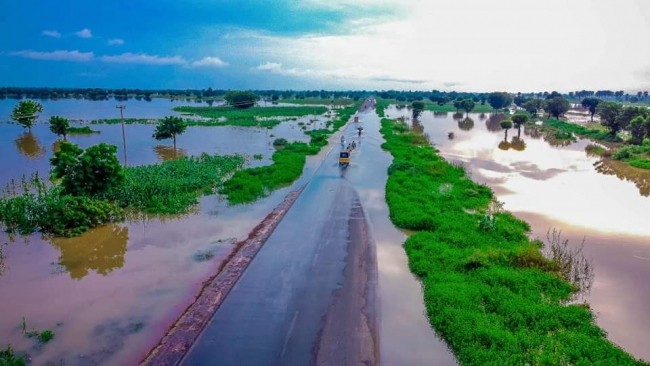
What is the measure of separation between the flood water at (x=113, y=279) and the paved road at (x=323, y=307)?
2157mm

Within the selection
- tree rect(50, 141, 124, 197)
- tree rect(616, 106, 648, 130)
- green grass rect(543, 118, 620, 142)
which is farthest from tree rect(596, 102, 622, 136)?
tree rect(50, 141, 124, 197)

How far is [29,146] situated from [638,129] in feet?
258

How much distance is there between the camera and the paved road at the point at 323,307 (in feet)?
39.3

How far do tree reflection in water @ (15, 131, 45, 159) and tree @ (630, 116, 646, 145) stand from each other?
73.1 meters

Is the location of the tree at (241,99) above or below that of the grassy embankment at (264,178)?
above

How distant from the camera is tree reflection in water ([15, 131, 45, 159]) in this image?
4580cm

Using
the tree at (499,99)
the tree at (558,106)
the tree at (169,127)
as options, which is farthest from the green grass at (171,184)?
the tree at (499,99)

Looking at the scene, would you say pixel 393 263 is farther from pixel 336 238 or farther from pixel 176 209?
pixel 176 209

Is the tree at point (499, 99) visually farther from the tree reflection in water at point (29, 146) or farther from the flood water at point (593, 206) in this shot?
the tree reflection in water at point (29, 146)

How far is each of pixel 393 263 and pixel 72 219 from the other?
1676cm

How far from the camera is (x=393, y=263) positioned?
1864 centimetres

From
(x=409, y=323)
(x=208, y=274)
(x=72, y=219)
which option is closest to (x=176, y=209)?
(x=72, y=219)

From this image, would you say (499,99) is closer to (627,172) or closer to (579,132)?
(579,132)

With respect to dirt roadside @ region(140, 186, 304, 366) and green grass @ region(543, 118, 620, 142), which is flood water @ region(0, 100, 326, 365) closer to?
dirt roadside @ region(140, 186, 304, 366)
